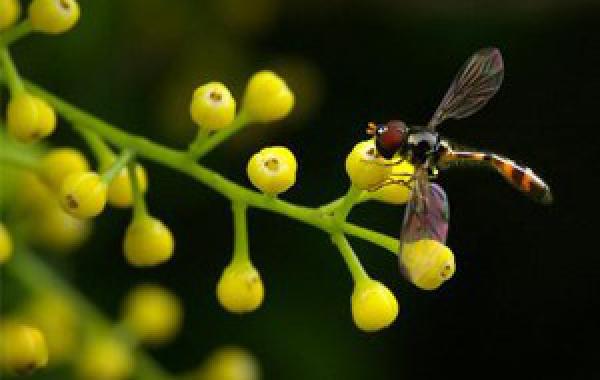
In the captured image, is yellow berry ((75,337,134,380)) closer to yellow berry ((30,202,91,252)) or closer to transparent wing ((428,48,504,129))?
yellow berry ((30,202,91,252))

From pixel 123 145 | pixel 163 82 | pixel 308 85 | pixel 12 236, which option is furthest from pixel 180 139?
pixel 123 145

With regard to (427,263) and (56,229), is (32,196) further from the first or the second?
(427,263)

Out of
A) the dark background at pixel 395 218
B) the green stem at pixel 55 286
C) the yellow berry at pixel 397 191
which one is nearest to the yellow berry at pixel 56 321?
the green stem at pixel 55 286

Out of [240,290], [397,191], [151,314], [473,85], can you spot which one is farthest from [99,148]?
[151,314]

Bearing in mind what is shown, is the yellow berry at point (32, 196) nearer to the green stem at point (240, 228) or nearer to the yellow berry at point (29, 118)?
the yellow berry at point (29, 118)

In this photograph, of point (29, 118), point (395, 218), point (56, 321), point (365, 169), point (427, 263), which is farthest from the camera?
point (395, 218)

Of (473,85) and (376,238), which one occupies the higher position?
(473,85)
